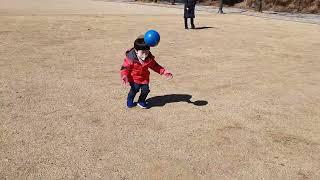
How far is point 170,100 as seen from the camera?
696 centimetres

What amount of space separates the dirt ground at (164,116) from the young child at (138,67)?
13.7 inches

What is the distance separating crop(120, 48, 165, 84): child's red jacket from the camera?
6.26 meters

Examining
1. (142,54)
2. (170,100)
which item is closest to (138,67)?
(142,54)

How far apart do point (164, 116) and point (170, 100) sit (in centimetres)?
79

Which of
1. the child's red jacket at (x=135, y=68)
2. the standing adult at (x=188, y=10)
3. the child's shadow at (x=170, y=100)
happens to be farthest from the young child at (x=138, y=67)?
the standing adult at (x=188, y=10)

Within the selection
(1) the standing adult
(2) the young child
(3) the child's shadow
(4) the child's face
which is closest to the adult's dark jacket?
(1) the standing adult

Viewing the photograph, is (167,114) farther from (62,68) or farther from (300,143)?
(62,68)

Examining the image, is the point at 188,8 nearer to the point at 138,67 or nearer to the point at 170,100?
the point at 170,100

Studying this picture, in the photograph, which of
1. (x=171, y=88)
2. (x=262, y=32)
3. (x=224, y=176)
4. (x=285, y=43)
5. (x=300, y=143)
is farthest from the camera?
(x=262, y=32)

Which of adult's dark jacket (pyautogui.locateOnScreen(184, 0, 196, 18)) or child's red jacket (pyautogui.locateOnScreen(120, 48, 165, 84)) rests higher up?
adult's dark jacket (pyautogui.locateOnScreen(184, 0, 196, 18))

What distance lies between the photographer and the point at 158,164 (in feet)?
15.6

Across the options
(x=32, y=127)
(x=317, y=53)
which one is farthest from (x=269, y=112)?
(x=317, y=53)

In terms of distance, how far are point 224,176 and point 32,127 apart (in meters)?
2.73

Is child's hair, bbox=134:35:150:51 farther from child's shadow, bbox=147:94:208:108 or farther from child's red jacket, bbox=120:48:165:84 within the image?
child's shadow, bbox=147:94:208:108
